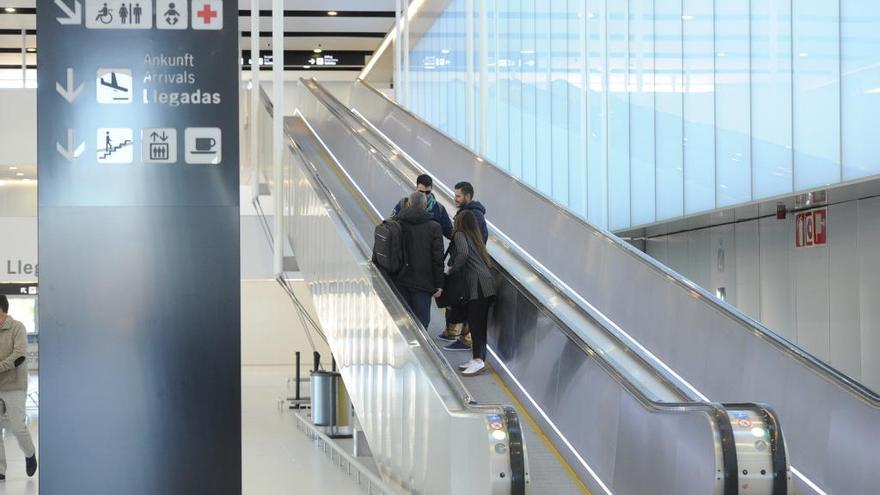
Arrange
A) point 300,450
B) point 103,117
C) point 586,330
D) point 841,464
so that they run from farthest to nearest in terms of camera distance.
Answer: point 300,450
point 586,330
point 841,464
point 103,117

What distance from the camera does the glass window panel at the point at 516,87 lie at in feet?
69.0

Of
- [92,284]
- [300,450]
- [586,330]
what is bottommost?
[300,450]

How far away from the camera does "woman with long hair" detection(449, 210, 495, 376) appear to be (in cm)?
955

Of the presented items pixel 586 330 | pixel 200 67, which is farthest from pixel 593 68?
pixel 200 67

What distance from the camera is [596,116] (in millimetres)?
17172

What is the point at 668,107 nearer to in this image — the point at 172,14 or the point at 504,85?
the point at 504,85

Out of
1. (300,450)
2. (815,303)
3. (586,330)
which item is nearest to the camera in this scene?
(586,330)

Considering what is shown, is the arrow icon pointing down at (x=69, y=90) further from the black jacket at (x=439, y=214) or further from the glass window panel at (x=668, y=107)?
the glass window panel at (x=668, y=107)

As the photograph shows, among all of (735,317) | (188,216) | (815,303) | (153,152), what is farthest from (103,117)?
(815,303)

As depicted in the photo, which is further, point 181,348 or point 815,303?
point 815,303

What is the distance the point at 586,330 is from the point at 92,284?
529 centimetres

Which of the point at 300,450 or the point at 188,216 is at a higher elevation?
the point at 188,216

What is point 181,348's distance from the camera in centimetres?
456

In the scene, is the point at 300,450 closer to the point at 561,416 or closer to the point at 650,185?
the point at 650,185
